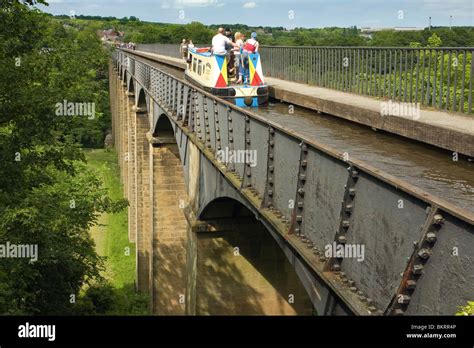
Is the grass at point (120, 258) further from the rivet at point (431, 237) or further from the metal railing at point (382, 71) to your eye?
the rivet at point (431, 237)

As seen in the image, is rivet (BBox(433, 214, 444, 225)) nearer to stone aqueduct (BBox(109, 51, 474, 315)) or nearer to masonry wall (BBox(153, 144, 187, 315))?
stone aqueduct (BBox(109, 51, 474, 315))

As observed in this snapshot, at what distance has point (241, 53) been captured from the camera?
15.4 metres

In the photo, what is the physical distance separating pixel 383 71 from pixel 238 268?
628cm

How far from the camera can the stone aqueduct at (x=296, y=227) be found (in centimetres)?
417

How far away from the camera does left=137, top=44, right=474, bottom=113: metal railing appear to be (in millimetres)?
9680

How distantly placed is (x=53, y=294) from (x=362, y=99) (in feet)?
29.1

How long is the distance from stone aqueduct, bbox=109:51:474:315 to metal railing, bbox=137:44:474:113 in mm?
3363

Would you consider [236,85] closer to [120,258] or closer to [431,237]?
[431,237]

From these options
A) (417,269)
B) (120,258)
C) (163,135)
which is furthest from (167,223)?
(417,269)

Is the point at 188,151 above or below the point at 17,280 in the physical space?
above

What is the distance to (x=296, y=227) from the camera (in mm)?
6629
